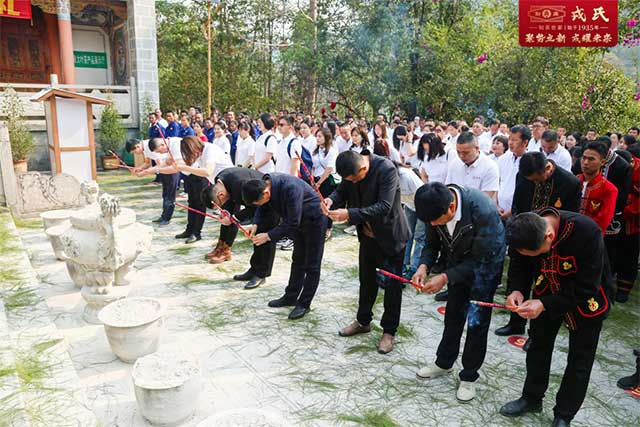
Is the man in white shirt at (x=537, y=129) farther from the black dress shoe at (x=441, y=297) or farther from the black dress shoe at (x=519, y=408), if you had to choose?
the black dress shoe at (x=519, y=408)

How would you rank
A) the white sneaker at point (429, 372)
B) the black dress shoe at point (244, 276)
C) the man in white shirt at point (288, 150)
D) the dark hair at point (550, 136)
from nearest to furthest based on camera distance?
the white sneaker at point (429, 372)
the dark hair at point (550, 136)
the black dress shoe at point (244, 276)
the man in white shirt at point (288, 150)

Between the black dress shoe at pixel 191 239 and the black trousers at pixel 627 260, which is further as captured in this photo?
the black dress shoe at pixel 191 239

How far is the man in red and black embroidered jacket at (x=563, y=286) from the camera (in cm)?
247

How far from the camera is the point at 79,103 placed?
26.7 feet

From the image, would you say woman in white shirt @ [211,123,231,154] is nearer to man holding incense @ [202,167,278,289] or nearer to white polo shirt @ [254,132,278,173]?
white polo shirt @ [254,132,278,173]

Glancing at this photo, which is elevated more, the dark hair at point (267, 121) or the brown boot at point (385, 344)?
the dark hair at point (267, 121)

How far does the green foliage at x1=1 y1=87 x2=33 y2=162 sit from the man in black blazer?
29.4ft

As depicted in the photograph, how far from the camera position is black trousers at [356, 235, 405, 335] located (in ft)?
12.1

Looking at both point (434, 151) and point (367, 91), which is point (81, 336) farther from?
point (367, 91)

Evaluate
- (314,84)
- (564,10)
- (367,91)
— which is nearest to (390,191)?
(564,10)

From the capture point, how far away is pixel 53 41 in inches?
600

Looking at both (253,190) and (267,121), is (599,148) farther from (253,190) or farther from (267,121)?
(267,121)

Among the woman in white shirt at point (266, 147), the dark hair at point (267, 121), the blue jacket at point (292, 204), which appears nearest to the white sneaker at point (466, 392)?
the blue jacket at point (292, 204)

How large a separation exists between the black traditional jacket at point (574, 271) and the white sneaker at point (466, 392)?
0.80 m
